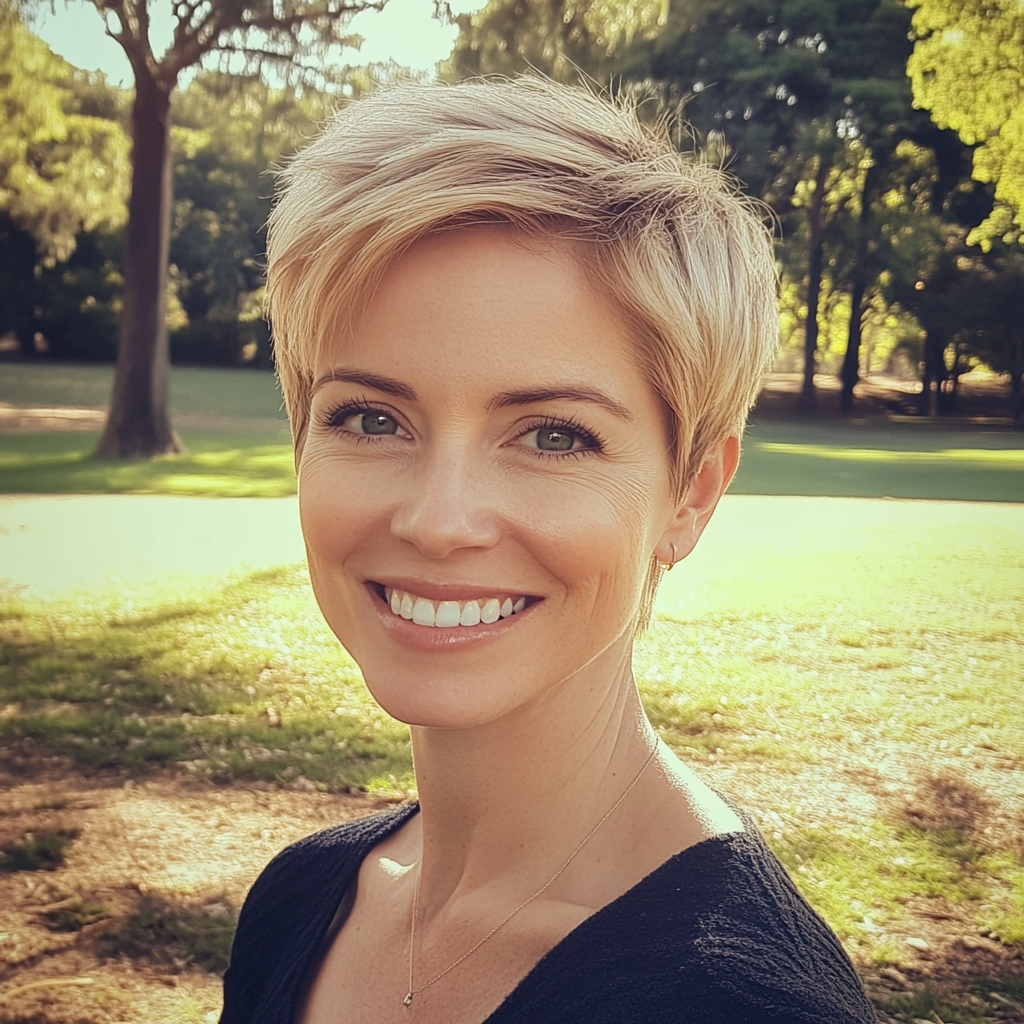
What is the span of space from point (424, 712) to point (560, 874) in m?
0.22

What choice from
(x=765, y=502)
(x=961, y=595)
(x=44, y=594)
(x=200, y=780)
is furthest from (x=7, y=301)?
(x=961, y=595)

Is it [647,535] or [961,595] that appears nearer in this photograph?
[647,535]

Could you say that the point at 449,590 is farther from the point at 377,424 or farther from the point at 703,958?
the point at 703,958

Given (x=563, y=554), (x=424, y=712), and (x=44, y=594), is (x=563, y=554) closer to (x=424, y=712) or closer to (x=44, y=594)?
(x=424, y=712)

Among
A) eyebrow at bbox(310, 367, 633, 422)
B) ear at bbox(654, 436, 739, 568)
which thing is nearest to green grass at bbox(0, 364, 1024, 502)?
ear at bbox(654, 436, 739, 568)

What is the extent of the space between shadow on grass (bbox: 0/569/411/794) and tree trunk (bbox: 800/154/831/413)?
200cm

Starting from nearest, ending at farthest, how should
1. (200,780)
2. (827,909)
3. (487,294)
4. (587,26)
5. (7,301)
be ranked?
(487,294), (827,909), (200,780), (587,26), (7,301)

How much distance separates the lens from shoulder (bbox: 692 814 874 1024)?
2.34 ft

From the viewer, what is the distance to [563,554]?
2.57 feet

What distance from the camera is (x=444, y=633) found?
80cm

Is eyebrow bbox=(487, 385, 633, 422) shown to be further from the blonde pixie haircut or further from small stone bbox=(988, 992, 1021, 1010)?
small stone bbox=(988, 992, 1021, 1010)

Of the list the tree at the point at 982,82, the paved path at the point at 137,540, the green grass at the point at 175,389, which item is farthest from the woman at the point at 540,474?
the green grass at the point at 175,389

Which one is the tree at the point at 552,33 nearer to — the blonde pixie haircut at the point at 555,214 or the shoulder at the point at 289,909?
the blonde pixie haircut at the point at 555,214

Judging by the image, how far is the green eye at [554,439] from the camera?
80 centimetres
